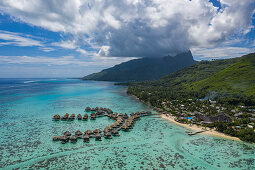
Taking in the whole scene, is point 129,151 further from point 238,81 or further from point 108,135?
point 238,81

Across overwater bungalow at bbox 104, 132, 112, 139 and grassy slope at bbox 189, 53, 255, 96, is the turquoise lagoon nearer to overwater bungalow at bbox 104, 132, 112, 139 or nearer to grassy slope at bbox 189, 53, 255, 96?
overwater bungalow at bbox 104, 132, 112, 139

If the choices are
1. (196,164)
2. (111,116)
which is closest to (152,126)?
(111,116)

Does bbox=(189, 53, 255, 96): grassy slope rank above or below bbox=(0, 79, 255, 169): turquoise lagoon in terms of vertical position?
above

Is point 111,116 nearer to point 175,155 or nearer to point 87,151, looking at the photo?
point 87,151

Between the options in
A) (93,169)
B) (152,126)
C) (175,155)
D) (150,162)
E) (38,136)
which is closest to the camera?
(93,169)

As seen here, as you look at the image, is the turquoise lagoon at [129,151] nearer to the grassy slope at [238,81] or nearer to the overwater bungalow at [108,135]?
the overwater bungalow at [108,135]

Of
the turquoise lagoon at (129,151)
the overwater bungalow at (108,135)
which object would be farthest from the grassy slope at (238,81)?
the overwater bungalow at (108,135)

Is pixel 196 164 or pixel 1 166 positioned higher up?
pixel 1 166

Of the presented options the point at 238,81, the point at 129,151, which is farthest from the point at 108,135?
the point at 238,81

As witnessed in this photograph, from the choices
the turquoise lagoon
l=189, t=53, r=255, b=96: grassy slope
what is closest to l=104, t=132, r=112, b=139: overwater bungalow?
the turquoise lagoon

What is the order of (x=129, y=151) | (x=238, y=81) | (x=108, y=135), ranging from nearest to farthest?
1. (x=129, y=151)
2. (x=108, y=135)
3. (x=238, y=81)

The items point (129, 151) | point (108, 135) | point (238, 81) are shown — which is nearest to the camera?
point (129, 151)
